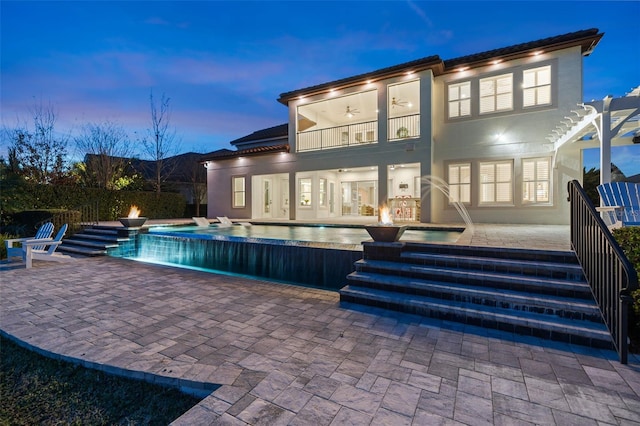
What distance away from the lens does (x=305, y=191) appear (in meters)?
15.1

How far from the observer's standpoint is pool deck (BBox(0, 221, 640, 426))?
2.04 meters

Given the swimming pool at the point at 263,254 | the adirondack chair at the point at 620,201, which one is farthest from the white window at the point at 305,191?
the adirondack chair at the point at 620,201

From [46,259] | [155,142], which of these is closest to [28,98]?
[155,142]

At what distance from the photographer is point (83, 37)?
15.9m

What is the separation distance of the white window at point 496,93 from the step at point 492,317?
31.9 feet

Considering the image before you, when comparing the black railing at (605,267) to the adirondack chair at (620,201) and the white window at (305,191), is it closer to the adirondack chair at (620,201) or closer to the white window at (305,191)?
the adirondack chair at (620,201)

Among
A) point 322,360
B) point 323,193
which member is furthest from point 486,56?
point 322,360

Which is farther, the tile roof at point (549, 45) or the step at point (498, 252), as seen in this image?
the tile roof at point (549, 45)

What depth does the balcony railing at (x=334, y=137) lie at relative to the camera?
47.4 feet

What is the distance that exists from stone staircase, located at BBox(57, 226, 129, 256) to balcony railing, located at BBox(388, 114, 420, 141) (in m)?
10.7

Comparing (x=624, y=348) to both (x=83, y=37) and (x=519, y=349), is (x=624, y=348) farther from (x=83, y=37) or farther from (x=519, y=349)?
(x=83, y=37)

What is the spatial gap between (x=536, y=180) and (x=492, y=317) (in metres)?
9.08

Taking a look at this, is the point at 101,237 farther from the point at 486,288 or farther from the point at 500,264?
the point at 500,264

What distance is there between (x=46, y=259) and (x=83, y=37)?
1512 centimetres
